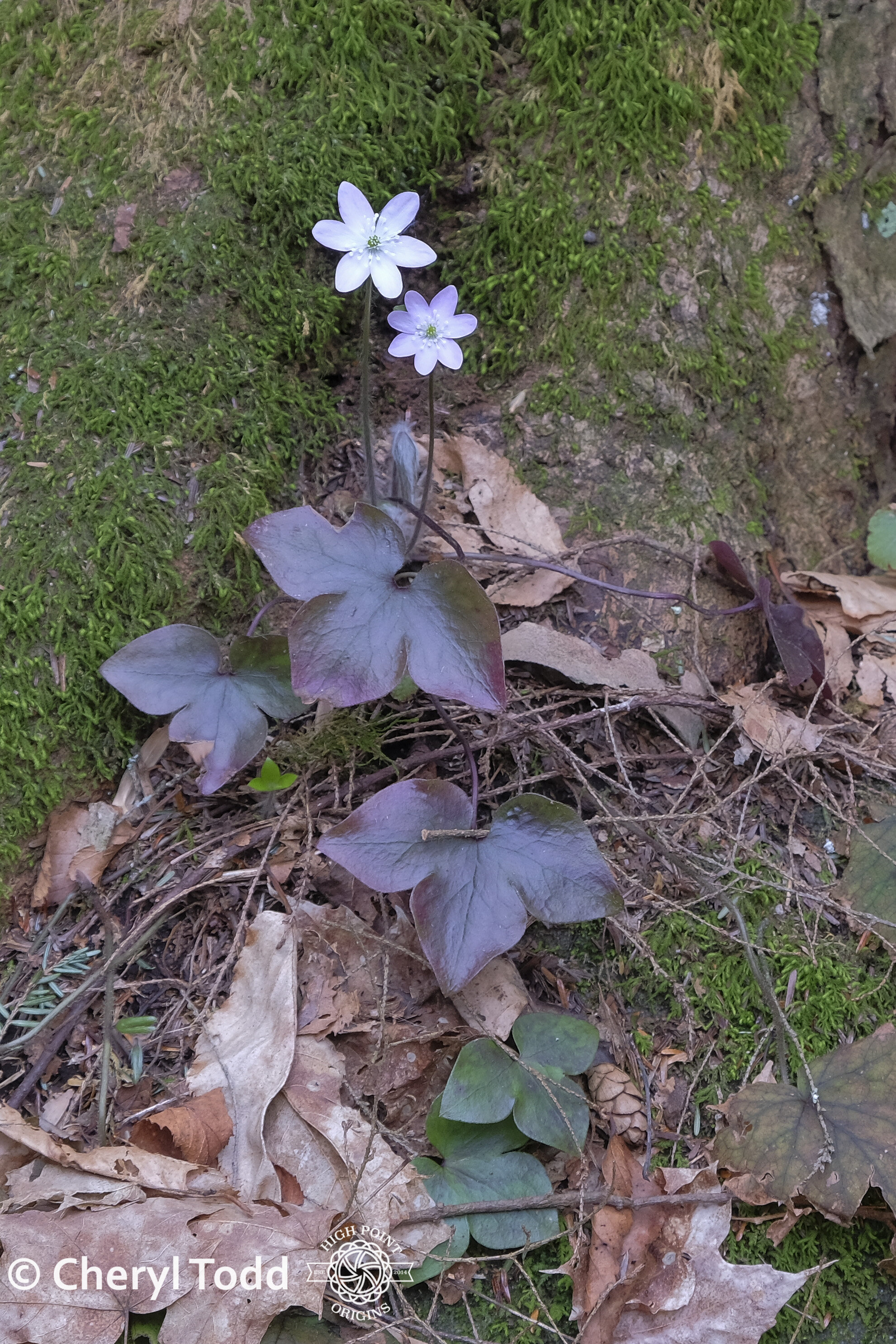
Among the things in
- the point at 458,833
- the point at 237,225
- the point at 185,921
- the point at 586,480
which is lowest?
the point at 185,921

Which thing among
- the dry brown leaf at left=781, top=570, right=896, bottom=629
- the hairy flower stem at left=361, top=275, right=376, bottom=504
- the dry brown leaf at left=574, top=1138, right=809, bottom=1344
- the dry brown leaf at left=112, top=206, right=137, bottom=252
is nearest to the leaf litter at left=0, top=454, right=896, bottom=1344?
the dry brown leaf at left=574, top=1138, right=809, bottom=1344

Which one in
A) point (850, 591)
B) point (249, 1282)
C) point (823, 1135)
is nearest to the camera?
point (249, 1282)

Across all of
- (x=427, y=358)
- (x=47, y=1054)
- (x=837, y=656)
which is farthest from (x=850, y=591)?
(x=47, y=1054)

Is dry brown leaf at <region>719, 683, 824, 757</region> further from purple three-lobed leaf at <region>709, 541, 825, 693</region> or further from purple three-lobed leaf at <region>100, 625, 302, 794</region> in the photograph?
purple three-lobed leaf at <region>100, 625, 302, 794</region>

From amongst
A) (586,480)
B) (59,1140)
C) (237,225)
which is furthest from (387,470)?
(59,1140)

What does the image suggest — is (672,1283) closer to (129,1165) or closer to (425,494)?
(129,1165)

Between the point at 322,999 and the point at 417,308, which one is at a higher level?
the point at 417,308

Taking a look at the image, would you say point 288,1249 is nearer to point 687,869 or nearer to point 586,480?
point 687,869

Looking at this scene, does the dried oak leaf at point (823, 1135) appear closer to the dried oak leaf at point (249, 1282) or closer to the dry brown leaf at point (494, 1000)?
the dry brown leaf at point (494, 1000)
